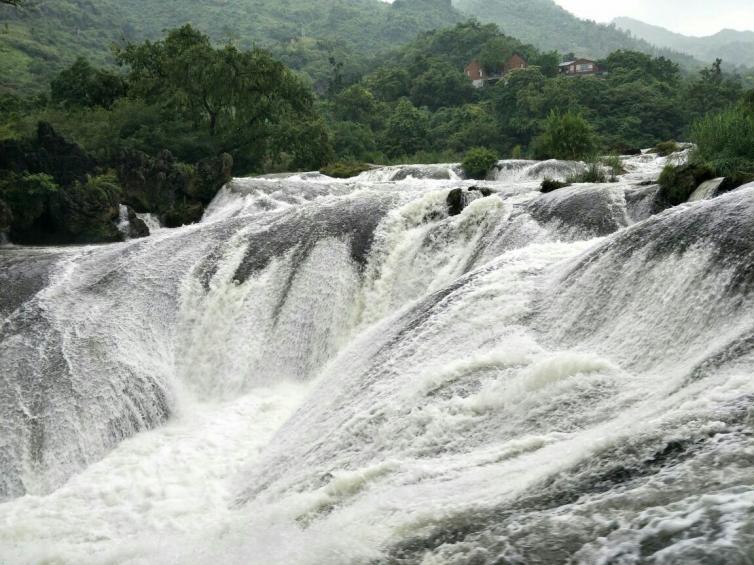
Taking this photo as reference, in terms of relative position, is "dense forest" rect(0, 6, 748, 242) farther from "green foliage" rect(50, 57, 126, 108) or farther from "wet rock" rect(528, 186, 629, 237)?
"wet rock" rect(528, 186, 629, 237)

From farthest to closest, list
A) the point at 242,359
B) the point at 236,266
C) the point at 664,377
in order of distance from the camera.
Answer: the point at 236,266
the point at 242,359
the point at 664,377

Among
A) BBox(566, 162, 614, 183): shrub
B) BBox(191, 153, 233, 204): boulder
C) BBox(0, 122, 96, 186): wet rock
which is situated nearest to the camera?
BBox(566, 162, 614, 183): shrub

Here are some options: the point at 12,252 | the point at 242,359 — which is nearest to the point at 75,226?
the point at 12,252

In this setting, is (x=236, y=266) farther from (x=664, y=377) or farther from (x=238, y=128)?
(x=238, y=128)

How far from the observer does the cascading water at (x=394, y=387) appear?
385 cm

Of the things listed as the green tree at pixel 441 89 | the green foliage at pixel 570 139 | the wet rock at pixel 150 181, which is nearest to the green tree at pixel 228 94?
the wet rock at pixel 150 181

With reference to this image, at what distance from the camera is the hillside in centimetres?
6512

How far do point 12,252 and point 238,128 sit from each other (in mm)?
14103

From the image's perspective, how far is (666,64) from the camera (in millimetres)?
56344

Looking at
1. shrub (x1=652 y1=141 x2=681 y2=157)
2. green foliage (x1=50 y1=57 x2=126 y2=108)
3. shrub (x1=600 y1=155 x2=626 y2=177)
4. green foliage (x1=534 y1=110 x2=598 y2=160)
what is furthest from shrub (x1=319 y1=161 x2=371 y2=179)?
shrub (x1=652 y1=141 x2=681 y2=157)

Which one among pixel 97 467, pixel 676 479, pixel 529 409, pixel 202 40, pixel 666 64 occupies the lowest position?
pixel 97 467

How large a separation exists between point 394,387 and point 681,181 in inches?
240

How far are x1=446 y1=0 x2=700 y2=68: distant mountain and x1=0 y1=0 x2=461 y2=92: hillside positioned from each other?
3001 centimetres

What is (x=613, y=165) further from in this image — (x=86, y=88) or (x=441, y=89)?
(x=441, y=89)
